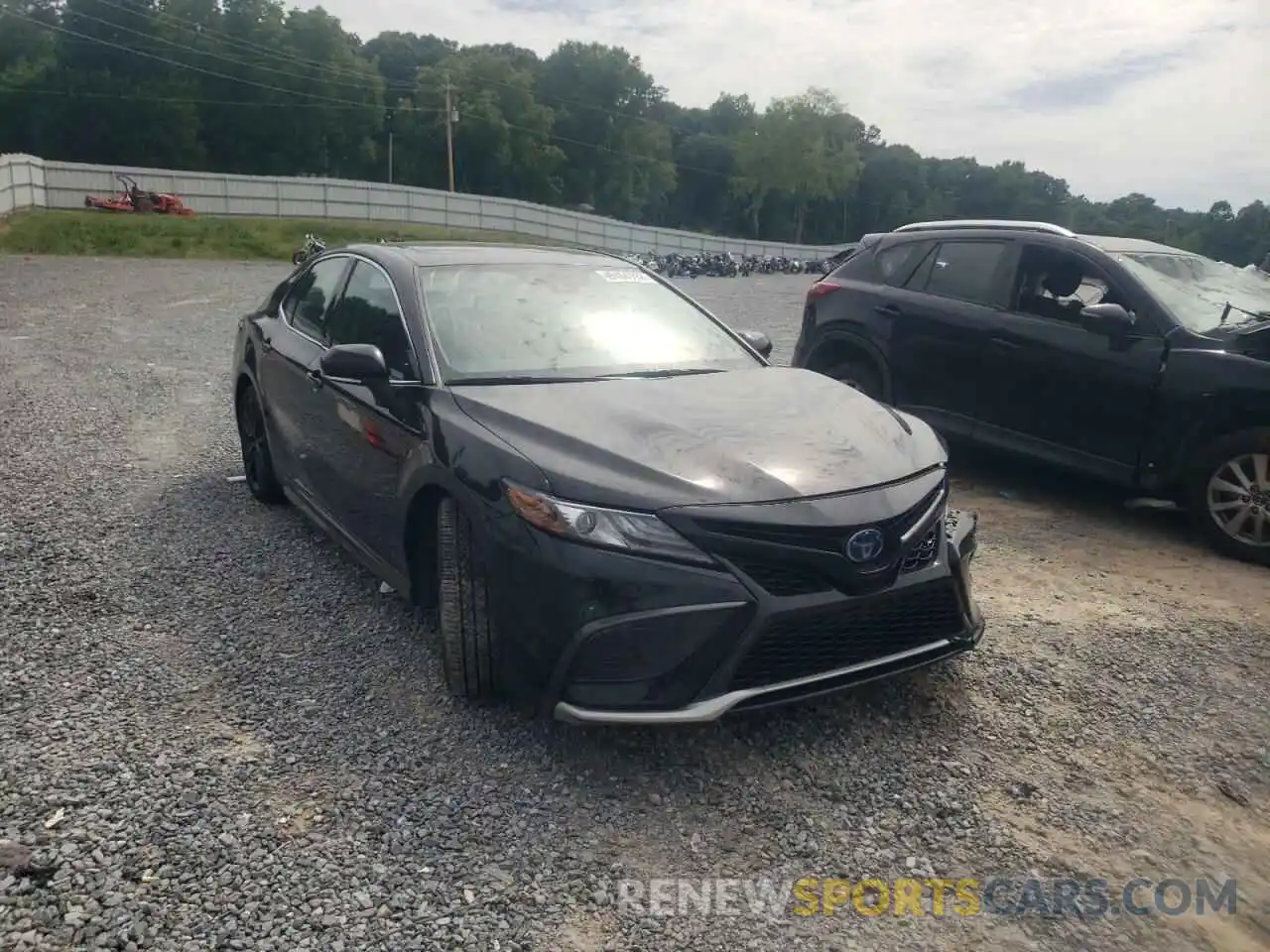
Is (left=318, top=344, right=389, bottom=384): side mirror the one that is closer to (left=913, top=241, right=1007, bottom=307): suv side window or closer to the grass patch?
(left=913, top=241, right=1007, bottom=307): suv side window

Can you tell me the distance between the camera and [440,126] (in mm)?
70000

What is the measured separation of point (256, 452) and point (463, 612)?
2999mm

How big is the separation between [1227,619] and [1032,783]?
198 centimetres

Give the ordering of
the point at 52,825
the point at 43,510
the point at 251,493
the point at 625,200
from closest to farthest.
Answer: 1. the point at 52,825
2. the point at 43,510
3. the point at 251,493
4. the point at 625,200

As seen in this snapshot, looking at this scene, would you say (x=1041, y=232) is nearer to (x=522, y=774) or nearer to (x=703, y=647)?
(x=703, y=647)

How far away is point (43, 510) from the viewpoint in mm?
5645

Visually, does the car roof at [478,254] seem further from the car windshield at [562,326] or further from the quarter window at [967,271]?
the quarter window at [967,271]

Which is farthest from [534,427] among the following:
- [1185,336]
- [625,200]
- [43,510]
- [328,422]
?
[625,200]

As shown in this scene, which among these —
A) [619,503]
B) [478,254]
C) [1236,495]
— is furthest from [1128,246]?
[619,503]

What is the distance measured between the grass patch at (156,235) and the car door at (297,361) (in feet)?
64.5

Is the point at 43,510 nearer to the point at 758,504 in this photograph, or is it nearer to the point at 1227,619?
the point at 758,504

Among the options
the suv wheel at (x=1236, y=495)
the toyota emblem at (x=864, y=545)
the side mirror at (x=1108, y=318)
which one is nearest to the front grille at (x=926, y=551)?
the toyota emblem at (x=864, y=545)

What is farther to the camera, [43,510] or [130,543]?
[43,510]

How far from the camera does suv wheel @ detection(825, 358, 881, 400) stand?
290 inches
